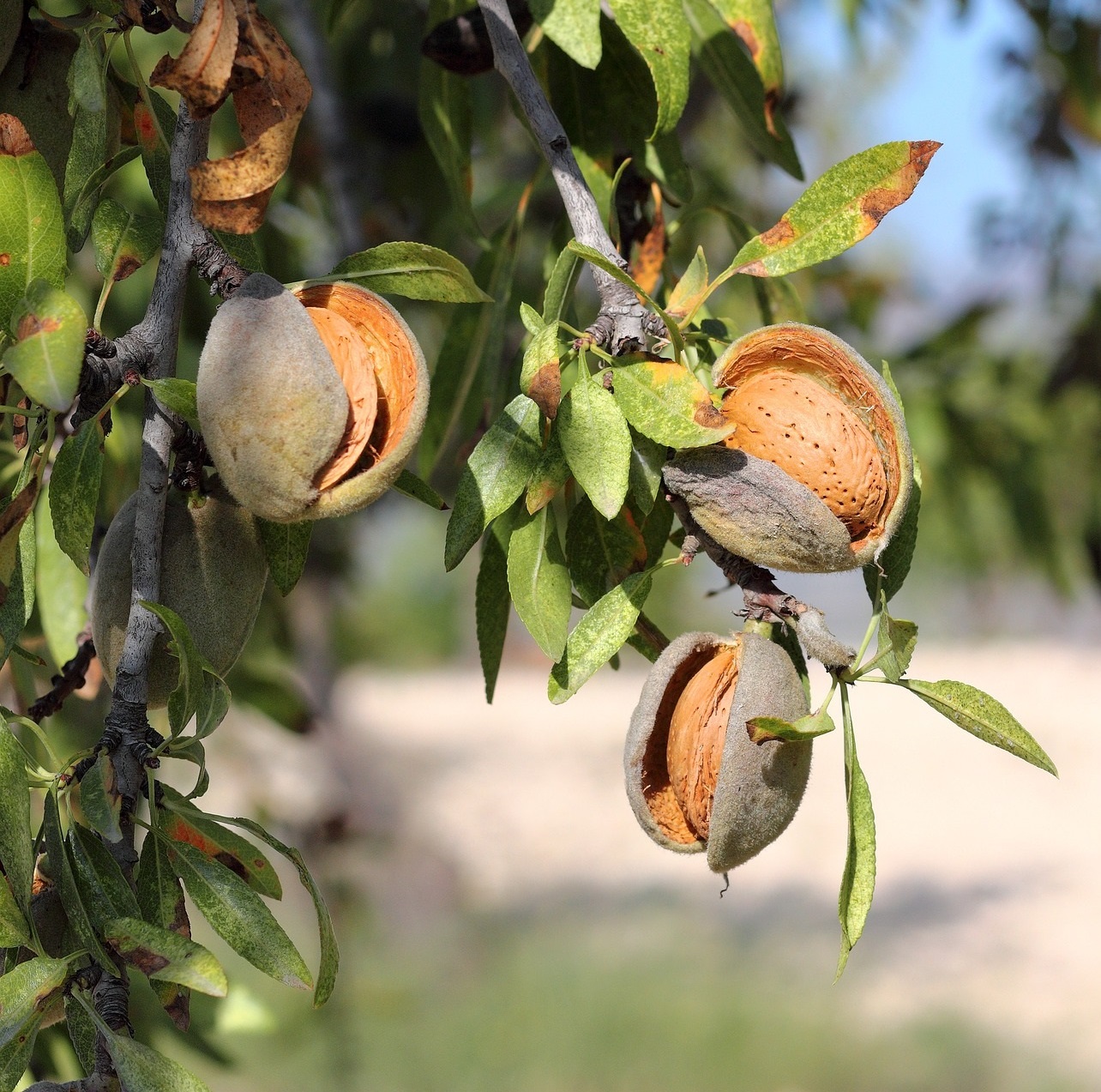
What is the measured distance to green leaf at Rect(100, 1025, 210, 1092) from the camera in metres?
0.61

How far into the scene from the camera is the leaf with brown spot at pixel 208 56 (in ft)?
2.06

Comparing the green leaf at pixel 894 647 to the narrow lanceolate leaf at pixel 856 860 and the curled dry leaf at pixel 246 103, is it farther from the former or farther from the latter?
the curled dry leaf at pixel 246 103

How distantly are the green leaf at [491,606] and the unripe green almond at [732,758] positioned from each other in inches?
6.0

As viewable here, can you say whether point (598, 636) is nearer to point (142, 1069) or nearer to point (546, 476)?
point (546, 476)

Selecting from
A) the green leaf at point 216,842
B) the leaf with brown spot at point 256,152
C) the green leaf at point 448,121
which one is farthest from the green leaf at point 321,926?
the green leaf at point 448,121

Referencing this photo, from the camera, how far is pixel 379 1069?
438cm

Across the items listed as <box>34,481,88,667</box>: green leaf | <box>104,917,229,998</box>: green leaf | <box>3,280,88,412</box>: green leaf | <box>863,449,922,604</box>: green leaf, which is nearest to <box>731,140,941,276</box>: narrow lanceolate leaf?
<box>863,449,922,604</box>: green leaf

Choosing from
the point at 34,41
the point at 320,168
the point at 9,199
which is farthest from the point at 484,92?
the point at 9,199

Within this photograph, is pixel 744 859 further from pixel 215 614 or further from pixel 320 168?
pixel 320 168

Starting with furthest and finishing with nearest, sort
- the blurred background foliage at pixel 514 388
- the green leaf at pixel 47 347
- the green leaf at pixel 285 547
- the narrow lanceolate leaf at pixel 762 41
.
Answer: the blurred background foliage at pixel 514 388 < the narrow lanceolate leaf at pixel 762 41 < the green leaf at pixel 285 547 < the green leaf at pixel 47 347

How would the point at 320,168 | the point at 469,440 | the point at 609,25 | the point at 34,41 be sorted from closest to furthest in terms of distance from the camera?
the point at 34,41
the point at 609,25
the point at 469,440
the point at 320,168

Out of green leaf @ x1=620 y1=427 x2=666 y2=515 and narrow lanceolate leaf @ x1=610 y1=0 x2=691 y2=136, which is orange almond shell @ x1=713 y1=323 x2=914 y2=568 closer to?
green leaf @ x1=620 y1=427 x2=666 y2=515

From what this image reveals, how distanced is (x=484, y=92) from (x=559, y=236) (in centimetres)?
97

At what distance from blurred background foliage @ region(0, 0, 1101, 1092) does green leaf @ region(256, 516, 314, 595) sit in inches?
11.0
